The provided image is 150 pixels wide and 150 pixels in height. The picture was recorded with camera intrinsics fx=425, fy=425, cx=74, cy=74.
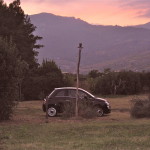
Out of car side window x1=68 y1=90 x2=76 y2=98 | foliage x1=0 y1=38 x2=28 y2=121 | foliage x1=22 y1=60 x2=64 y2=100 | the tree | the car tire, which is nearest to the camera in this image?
foliage x1=0 y1=38 x2=28 y2=121

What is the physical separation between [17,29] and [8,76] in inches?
991

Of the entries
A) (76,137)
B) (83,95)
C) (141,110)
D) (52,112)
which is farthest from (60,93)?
(76,137)

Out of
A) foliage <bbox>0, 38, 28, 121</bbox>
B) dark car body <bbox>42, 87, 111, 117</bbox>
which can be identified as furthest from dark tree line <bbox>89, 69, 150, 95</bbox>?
foliage <bbox>0, 38, 28, 121</bbox>

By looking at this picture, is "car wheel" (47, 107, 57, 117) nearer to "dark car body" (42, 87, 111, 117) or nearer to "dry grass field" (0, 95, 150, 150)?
"dark car body" (42, 87, 111, 117)

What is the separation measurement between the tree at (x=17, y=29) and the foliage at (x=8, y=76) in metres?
20.7

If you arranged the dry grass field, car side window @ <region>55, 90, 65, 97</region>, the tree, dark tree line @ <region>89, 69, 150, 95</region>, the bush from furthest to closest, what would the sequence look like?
1. dark tree line @ <region>89, 69, 150, 95</region>
2. the tree
3. car side window @ <region>55, 90, 65, 97</region>
4. the bush
5. the dry grass field

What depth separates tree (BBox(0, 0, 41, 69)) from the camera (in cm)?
4303

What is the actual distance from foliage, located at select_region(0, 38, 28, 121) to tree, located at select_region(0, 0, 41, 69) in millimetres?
20686

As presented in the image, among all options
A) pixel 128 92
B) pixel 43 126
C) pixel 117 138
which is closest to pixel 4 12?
pixel 128 92

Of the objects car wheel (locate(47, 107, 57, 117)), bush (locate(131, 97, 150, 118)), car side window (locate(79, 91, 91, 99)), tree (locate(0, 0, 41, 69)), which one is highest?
tree (locate(0, 0, 41, 69))

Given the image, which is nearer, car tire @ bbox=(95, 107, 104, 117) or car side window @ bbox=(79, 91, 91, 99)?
car tire @ bbox=(95, 107, 104, 117)

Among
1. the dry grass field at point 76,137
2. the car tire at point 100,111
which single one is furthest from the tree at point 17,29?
the dry grass field at point 76,137

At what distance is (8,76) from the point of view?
20828 mm

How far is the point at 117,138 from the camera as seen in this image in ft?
45.9
